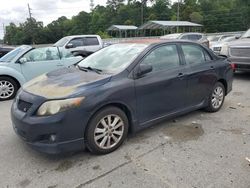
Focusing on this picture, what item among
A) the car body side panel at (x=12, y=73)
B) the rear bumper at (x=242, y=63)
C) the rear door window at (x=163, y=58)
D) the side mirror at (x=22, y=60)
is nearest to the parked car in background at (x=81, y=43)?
the side mirror at (x=22, y=60)

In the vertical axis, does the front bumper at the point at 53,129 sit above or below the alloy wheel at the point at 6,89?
above

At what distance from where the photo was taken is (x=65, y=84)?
12.2 ft

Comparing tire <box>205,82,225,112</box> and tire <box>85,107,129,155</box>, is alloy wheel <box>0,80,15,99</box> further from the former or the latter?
tire <box>205,82,225,112</box>

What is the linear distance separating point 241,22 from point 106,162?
2597 inches

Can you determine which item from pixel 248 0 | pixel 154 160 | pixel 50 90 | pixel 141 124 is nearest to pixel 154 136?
pixel 141 124

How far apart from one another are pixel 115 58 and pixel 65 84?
107cm

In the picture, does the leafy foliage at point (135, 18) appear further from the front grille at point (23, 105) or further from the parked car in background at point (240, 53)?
the front grille at point (23, 105)

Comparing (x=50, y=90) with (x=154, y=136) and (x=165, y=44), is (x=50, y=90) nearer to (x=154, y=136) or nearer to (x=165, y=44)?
(x=154, y=136)

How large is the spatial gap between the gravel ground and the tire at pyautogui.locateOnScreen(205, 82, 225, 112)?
63 centimetres

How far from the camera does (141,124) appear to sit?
410 cm

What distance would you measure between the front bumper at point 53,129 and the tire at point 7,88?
4.01 m

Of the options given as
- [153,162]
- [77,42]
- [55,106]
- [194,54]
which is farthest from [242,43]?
[77,42]

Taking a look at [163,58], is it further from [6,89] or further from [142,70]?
[6,89]

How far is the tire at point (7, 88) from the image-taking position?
7.06 m
